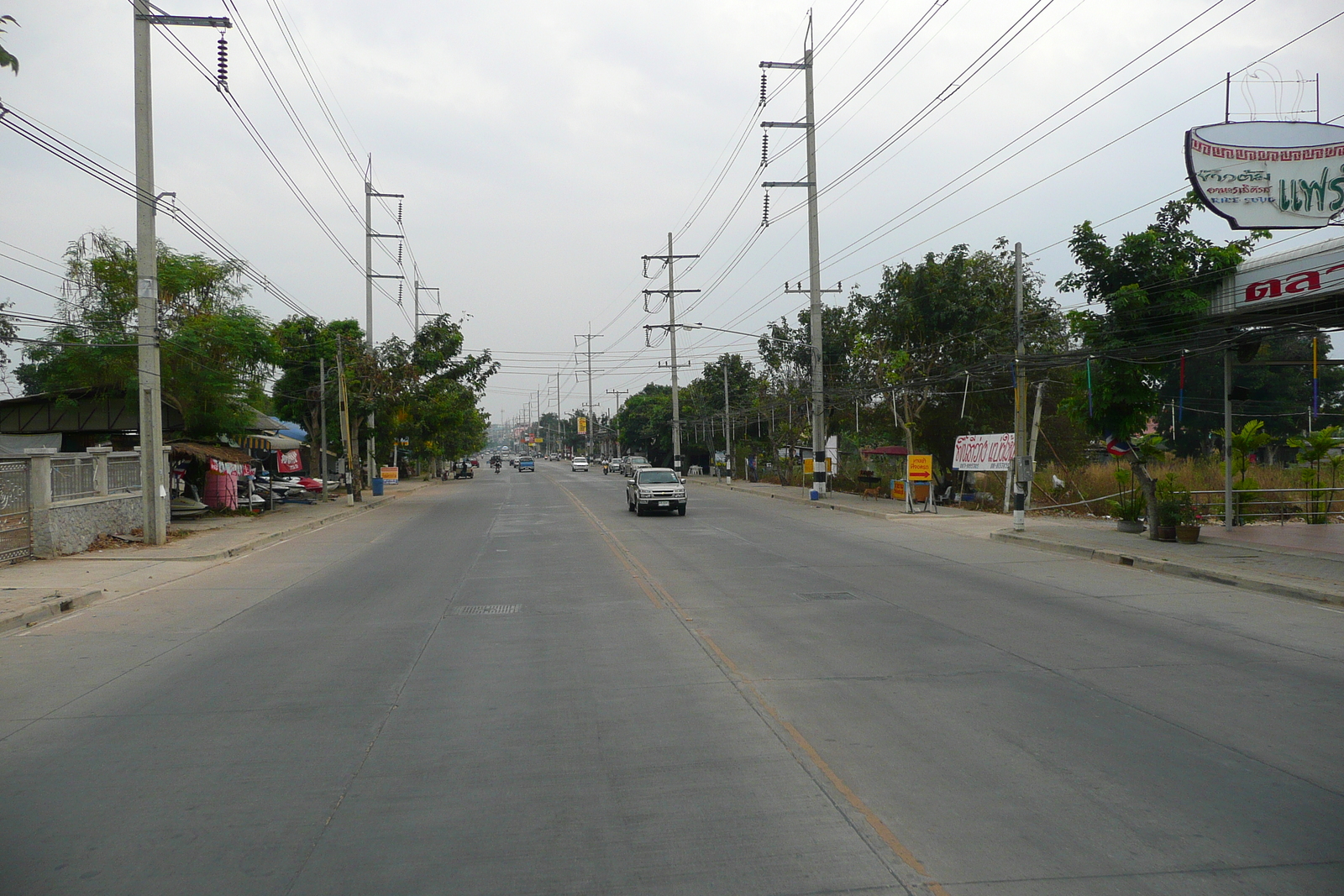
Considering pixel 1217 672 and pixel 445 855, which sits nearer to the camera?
pixel 445 855

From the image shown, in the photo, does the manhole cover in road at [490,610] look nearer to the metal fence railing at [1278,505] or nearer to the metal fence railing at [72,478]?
the metal fence railing at [72,478]

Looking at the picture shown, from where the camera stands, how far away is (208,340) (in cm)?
2988

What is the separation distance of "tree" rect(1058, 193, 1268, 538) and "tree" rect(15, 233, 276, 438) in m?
24.3

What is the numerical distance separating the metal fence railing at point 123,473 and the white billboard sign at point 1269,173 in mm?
23477

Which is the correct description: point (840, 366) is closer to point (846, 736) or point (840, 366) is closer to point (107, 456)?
point (107, 456)

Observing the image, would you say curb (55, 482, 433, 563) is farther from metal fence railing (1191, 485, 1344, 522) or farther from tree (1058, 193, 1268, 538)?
metal fence railing (1191, 485, 1344, 522)

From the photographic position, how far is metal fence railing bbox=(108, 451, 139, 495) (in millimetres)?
22828

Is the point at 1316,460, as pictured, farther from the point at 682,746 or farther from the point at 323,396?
the point at 323,396

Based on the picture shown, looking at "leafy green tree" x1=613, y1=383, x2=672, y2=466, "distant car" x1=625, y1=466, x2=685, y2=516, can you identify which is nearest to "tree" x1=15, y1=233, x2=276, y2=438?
"distant car" x1=625, y1=466, x2=685, y2=516

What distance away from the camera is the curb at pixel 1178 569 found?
13.2m

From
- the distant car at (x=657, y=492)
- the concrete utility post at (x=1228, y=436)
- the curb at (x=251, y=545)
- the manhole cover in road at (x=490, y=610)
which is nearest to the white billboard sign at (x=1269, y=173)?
the concrete utility post at (x=1228, y=436)

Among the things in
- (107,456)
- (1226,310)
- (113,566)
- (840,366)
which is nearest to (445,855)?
(113,566)

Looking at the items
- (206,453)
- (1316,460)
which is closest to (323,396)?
(206,453)

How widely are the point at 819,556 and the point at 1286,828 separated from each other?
14.0 meters
